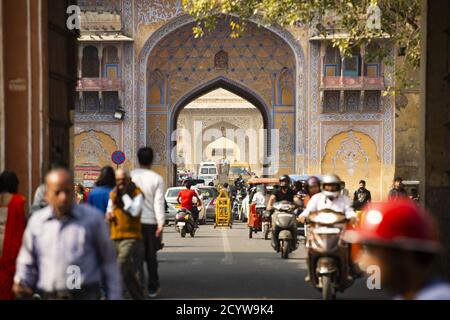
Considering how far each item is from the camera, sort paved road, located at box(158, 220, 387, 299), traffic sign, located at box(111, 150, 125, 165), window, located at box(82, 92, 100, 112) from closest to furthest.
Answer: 1. paved road, located at box(158, 220, 387, 299)
2. traffic sign, located at box(111, 150, 125, 165)
3. window, located at box(82, 92, 100, 112)

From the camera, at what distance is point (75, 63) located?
41.1 ft

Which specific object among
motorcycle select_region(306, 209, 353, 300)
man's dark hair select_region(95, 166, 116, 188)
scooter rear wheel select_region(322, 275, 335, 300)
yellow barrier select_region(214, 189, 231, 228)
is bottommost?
yellow barrier select_region(214, 189, 231, 228)

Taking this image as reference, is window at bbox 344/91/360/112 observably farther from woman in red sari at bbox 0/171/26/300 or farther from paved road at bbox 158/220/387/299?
woman in red sari at bbox 0/171/26/300

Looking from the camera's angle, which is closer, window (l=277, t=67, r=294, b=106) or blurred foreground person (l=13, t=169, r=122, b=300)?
blurred foreground person (l=13, t=169, r=122, b=300)

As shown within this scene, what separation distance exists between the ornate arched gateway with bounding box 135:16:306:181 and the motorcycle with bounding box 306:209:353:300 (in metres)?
23.4

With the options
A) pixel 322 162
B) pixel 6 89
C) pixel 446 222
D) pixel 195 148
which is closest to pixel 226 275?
pixel 446 222

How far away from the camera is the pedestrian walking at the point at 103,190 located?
896cm

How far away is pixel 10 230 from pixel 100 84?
24.6 metres

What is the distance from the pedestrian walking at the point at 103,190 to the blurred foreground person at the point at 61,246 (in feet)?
12.9

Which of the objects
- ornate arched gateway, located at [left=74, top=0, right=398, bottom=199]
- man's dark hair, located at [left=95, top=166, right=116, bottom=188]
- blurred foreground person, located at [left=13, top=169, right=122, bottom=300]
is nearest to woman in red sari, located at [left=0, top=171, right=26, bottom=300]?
man's dark hair, located at [left=95, top=166, right=116, bottom=188]

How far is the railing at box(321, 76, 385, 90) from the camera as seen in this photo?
31.1 meters

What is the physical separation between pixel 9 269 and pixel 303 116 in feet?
81.6

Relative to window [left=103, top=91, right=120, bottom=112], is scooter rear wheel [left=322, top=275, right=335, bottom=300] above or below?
below

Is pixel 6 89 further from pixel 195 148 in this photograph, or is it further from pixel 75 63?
pixel 195 148
